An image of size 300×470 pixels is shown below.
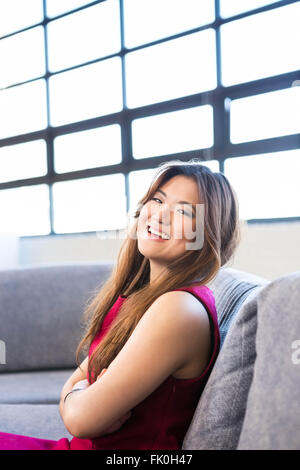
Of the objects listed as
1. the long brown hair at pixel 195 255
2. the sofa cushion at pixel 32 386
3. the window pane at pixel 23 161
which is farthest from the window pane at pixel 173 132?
the long brown hair at pixel 195 255

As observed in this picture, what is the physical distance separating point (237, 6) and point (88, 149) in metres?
1.72

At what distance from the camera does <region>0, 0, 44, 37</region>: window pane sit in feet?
13.5

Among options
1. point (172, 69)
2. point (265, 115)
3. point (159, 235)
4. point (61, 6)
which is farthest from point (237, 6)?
point (159, 235)

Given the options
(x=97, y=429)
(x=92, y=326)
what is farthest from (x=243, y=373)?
(x=92, y=326)

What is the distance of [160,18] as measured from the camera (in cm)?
338

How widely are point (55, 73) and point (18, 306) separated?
276 cm

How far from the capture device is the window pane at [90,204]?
12.1 feet

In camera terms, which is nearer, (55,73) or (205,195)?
(205,195)

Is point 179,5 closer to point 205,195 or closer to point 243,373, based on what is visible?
point 205,195

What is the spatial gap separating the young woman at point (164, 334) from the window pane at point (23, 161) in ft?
11.0

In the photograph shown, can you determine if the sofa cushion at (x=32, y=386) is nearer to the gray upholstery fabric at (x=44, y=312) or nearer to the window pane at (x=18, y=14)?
the gray upholstery fabric at (x=44, y=312)

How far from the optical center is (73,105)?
156 inches

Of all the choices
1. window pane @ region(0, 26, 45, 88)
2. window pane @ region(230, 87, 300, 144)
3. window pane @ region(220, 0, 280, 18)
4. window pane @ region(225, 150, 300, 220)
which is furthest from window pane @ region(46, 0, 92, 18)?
window pane @ region(225, 150, 300, 220)

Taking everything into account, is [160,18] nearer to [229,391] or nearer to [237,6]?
[237,6]
